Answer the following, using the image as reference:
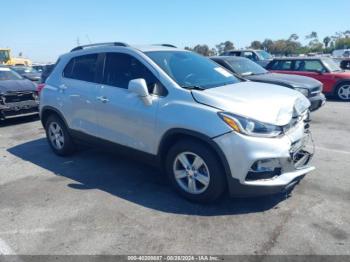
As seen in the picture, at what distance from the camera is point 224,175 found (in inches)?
142

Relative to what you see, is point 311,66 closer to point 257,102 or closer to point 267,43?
point 257,102

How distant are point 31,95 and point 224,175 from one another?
24.3 feet

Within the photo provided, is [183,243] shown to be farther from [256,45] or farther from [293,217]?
[256,45]

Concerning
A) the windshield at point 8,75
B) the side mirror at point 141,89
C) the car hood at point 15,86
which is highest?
the side mirror at point 141,89

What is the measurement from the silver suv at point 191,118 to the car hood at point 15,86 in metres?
4.31

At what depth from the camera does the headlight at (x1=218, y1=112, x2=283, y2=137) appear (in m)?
3.43

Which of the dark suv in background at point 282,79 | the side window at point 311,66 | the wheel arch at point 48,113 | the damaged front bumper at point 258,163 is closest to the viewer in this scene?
the damaged front bumper at point 258,163

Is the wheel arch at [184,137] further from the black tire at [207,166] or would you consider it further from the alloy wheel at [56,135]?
the alloy wheel at [56,135]

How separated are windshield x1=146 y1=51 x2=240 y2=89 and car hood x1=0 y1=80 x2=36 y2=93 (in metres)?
5.91

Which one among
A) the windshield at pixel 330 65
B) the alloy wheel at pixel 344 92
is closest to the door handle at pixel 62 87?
the windshield at pixel 330 65

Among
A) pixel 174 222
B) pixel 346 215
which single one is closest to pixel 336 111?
pixel 346 215

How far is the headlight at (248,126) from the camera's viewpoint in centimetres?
343

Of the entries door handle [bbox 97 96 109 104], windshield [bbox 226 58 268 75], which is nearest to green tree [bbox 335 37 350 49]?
windshield [bbox 226 58 268 75]

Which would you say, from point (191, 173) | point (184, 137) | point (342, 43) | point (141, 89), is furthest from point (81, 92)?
point (342, 43)
